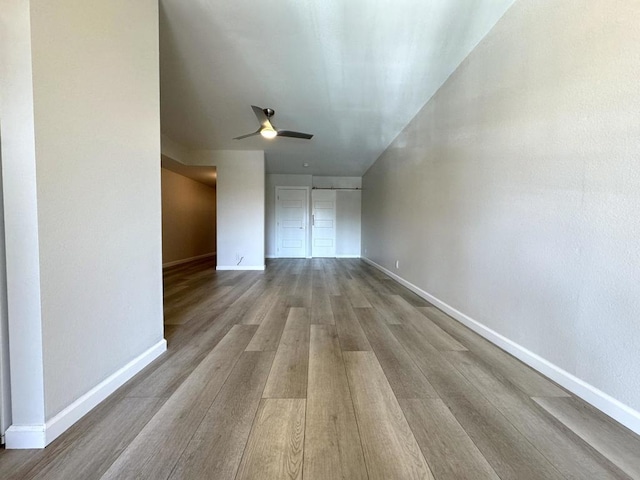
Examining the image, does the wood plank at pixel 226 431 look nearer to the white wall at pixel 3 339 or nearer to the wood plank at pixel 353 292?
the white wall at pixel 3 339

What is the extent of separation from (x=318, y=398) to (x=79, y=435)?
91 centimetres

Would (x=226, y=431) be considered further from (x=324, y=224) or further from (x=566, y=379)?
(x=324, y=224)

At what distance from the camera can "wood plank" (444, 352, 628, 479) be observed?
846 millimetres

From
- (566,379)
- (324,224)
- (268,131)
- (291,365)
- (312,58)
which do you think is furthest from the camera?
(324,224)

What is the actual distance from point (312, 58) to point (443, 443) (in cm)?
276

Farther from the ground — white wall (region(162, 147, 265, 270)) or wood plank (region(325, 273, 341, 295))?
white wall (region(162, 147, 265, 270))

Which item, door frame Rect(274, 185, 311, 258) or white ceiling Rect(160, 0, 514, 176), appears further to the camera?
door frame Rect(274, 185, 311, 258)

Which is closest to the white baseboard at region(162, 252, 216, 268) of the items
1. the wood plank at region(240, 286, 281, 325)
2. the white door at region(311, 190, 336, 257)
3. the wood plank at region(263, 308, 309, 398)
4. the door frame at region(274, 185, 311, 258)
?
the door frame at region(274, 185, 311, 258)

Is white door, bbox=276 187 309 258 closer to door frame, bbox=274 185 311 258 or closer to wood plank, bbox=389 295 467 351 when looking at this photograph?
door frame, bbox=274 185 311 258

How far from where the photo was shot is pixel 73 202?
1.04m

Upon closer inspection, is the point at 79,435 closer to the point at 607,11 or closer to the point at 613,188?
the point at 613,188

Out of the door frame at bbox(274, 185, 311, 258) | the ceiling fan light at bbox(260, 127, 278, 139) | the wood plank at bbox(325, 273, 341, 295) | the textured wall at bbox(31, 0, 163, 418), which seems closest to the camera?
the textured wall at bbox(31, 0, 163, 418)

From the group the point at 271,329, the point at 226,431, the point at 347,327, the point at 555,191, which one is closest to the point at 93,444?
the point at 226,431

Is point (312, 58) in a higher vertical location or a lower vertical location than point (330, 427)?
higher
